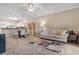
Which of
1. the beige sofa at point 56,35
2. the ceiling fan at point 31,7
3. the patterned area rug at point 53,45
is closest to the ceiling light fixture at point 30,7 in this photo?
the ceiling fan at point 31,7

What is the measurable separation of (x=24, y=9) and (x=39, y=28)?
60 cm

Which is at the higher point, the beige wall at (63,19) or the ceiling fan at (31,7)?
the ceiling fan at (31,7)

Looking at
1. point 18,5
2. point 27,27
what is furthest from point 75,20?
point 18,5

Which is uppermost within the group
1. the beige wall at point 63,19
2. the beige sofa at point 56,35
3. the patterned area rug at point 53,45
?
the beige wall at point 63,19

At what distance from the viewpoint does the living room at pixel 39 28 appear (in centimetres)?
223

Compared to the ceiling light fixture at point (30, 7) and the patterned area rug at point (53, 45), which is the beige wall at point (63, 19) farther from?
the patterned area rug at point (53, 45)

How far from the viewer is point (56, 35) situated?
2355 millimetres

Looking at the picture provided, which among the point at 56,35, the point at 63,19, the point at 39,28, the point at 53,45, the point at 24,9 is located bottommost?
the point at 53,45

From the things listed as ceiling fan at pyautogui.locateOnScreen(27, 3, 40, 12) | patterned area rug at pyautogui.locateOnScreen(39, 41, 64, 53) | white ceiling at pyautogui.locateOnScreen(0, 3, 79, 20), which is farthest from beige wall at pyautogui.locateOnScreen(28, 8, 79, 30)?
patterned area rug at pyautogui.locateOnScreen(39, 41, 64, 53)

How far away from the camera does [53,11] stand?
2.29 m

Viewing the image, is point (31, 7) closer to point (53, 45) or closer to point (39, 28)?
point (39, 28)

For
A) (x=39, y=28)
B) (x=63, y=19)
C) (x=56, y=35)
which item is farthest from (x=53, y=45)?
(x=63, y=19)

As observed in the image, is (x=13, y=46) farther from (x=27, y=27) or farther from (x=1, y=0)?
(x=1, y=0)
